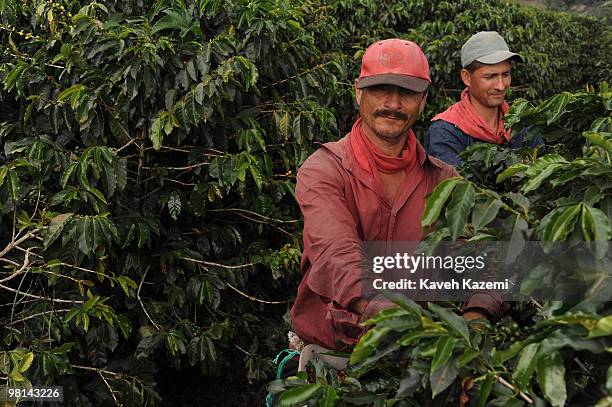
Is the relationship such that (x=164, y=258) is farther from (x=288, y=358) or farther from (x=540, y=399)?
(x=540, y=399)

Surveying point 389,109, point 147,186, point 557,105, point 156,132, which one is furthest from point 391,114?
point 147,186

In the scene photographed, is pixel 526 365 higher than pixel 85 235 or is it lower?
higher

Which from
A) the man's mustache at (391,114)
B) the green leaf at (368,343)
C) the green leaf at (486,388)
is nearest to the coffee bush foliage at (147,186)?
the man's mustache at (391,114)

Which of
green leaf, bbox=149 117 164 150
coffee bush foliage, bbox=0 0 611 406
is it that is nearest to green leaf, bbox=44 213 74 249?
coffee bush foliage, bbox=0 0 611 406

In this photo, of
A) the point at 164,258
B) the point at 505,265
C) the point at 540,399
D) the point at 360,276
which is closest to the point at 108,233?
the point at 164,258

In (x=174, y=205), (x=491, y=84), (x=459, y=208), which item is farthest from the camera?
(x=174, y=205)

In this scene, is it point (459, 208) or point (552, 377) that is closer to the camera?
point (552, 377)

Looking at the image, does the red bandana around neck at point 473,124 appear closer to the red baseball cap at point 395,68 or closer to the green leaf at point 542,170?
the red baseball cap at point 395,68

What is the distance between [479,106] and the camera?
3.60m

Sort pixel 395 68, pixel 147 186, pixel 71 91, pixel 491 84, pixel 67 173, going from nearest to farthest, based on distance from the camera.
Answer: pixel 395 68
pixel 67 173
pixel 71 91
pixel 491 84
pixel 147 186

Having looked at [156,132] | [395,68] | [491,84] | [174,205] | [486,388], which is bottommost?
[174,205]

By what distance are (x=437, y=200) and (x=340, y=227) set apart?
47 cm

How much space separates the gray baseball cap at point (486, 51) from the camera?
3.57m

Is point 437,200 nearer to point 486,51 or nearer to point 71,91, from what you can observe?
point 486,51
